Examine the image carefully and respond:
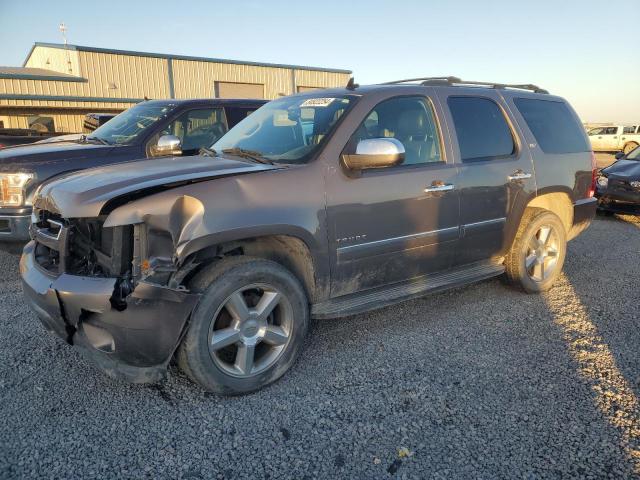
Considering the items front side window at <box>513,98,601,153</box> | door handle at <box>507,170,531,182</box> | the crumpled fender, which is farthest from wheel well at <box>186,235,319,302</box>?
front side window at <box>513,98,601,153</box>

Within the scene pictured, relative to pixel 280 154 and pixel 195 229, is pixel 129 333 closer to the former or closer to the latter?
pixel 195 229

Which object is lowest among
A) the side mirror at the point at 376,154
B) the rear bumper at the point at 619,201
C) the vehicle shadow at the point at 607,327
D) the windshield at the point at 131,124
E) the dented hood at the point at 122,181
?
the vehicle shadow at the point at 607,327

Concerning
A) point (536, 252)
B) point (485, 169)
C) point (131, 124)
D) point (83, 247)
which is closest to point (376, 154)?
point (485, 169)

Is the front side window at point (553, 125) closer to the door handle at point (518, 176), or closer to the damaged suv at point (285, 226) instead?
the damaged suv at point (285, 226)

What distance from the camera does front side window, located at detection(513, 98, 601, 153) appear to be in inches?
173

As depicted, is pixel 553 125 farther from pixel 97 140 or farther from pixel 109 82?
pixel 109 82

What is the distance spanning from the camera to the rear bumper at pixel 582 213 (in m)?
4.80

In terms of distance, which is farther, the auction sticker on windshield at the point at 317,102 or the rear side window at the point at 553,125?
the rear side window at the point at 553,125

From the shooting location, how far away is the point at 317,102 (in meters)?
3.60

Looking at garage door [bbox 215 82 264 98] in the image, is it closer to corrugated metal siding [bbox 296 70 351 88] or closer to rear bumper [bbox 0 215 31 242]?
corrugated metal siding [bbox 296 70 351 88]

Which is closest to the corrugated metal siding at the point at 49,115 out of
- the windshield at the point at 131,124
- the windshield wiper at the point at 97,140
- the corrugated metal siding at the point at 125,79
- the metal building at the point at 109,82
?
the metal building at the point at 109,82

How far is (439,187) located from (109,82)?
2597cm

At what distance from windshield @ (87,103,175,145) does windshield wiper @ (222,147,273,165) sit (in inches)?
93.4

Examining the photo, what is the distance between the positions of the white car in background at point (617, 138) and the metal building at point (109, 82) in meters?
19.1
